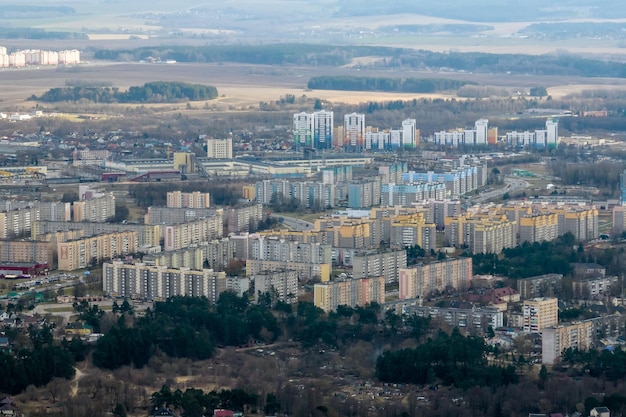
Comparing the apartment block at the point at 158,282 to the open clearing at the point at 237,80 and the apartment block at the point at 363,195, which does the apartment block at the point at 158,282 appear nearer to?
the apartment block at the point at 363,195

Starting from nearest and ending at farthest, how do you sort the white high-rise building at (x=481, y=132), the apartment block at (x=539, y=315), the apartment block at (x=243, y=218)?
1. the apartment block at (x=539, y=315)
2. the apartment block at (x=243, y=218)
3. the white high-rise building at (x=481, y=132)

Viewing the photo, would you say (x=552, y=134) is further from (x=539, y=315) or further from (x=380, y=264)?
(x=539, y=315)

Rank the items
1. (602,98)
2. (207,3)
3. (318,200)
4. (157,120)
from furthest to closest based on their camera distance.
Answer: (207,3) < (602,98) < (157,120) < (318,200)

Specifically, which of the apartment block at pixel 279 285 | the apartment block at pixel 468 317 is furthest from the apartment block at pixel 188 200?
the apartment block at pixel 468 317

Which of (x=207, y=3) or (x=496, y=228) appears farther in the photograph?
(x=207, y=3)

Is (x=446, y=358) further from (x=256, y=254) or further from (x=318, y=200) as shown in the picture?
(x=318, y=200)

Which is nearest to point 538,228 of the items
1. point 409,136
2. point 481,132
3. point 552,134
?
point 552,134

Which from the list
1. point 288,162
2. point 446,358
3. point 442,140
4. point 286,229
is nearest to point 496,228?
point 286,229
